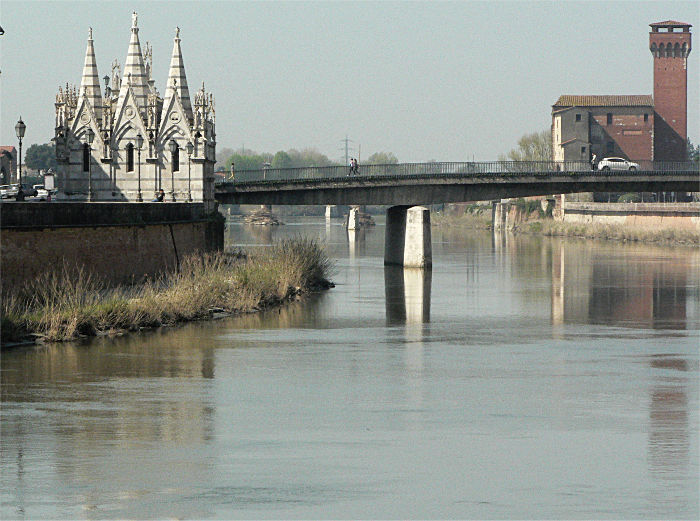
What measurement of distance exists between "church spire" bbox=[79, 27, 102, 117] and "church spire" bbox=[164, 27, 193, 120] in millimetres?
6410

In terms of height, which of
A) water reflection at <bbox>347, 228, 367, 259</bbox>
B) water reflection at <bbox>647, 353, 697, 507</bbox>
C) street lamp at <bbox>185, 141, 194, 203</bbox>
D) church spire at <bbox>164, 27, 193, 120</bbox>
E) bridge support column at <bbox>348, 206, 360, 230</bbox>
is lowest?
water reflection at <bbox>647, 353, 697, 507</bbox>

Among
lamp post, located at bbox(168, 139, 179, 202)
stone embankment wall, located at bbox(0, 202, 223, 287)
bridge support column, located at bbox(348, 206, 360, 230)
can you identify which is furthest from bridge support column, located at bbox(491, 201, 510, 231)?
stone embankment wall, located at bbox(0, 202, 223, 287)

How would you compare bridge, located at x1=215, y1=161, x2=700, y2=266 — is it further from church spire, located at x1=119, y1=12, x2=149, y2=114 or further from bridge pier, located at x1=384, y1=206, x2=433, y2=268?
church spire, located at x1=119, y1=12, x2=149, y2=114

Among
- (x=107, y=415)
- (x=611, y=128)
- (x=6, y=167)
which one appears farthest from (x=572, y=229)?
(x=107, y=415)

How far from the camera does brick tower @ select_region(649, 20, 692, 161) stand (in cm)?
16562

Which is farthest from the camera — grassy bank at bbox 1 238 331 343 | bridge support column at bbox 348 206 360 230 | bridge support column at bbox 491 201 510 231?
bridge support column at bbox 348 206 360 230

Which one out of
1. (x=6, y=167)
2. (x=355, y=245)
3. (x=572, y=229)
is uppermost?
(x=6, y=167)

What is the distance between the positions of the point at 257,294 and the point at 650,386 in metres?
21.1

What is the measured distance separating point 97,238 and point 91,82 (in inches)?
1625

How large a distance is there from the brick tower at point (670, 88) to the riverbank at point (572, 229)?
21688mm

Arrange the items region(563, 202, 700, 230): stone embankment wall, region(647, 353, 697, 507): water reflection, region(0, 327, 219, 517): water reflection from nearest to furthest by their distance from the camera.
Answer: region(0, 327, 219, 517): water reflection
region(647, 353, 697, 507): water reflection
region(563, 202, 700, 230): stone embankment wall

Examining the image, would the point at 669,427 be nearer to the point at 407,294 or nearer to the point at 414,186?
the point at 407,294

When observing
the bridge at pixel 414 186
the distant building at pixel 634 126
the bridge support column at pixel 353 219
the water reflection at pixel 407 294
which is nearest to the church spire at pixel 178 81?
the bridge at pixel 414 186

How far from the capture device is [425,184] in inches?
3056
